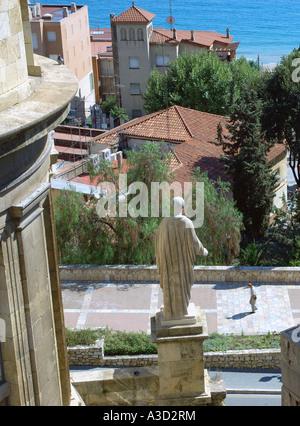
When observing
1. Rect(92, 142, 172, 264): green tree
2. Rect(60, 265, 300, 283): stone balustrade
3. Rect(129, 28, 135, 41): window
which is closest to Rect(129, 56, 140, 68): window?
Rect(129, 28, 135, 41): window

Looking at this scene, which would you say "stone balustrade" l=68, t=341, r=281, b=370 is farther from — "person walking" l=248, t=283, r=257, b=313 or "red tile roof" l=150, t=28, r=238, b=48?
"red tile roof" l=150, t=28, r=238, b=48

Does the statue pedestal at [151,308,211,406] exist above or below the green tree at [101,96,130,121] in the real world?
above

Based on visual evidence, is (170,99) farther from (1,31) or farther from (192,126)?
(1,31)

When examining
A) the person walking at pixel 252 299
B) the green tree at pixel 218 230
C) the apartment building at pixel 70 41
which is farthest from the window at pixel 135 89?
the person walking at pixel 252 299

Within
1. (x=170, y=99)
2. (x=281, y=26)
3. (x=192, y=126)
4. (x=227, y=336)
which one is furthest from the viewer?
(x=281, y=26)

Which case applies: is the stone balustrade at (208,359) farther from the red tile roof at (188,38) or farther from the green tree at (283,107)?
the red tile roof at (188,38)

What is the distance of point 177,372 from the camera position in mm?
11852

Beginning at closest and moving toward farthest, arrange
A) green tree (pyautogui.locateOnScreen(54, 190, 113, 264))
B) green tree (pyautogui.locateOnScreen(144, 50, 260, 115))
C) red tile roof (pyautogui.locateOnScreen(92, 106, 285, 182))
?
green tree (pyautogui.locateOnScreen(54, 190, 113, 264)) < red tile roof (pyautogui.locateOnScreen(92, 106, 285, 182)) < green tree (pyautogui.locateOnScreen(144, 50, 260, 115))

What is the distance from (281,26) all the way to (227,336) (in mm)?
163714

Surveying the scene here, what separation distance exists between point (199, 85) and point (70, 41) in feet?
66.1

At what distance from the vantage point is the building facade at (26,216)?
7914mm

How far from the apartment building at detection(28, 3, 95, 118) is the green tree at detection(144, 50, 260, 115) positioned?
1123 centimetres

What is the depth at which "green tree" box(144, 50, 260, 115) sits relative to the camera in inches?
2003

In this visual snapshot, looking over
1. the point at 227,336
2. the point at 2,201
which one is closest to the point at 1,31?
the point at 2,201
